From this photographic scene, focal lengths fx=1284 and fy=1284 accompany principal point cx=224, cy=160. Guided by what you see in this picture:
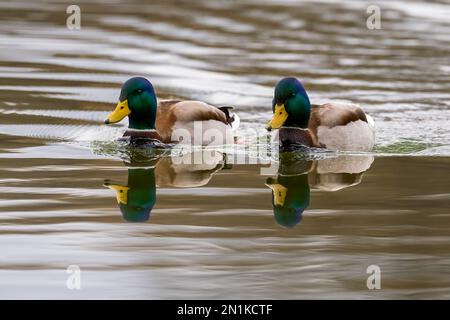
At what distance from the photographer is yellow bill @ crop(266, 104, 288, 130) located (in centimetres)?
1241

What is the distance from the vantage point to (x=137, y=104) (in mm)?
12656

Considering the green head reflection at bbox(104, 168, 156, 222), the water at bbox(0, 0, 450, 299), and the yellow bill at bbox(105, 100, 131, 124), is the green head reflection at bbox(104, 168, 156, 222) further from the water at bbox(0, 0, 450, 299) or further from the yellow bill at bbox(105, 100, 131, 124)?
the yellow bill at bbox(105, 100, 131, 124)

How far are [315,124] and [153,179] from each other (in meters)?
2.50

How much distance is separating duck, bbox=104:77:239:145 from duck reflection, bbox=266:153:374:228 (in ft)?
2.91

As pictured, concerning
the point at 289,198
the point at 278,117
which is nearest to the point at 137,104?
the point at 278,117

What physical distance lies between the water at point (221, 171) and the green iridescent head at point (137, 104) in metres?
0.35

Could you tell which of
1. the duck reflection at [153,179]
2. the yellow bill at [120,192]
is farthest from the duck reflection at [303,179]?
the yellow bill at [120,192]

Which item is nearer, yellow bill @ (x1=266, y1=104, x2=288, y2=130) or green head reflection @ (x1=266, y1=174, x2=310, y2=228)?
green head reflection @ (x1=266, y1=174, x2=310, y2=228)

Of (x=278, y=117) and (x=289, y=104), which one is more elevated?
(x=289, y=104)

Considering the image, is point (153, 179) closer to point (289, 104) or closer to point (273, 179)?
point (273, 179)

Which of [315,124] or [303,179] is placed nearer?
[303,179]

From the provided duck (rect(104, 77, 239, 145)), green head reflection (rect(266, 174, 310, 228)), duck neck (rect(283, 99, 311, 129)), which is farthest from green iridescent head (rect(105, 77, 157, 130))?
green head reflection (rect(266, 174, 310, 228))
